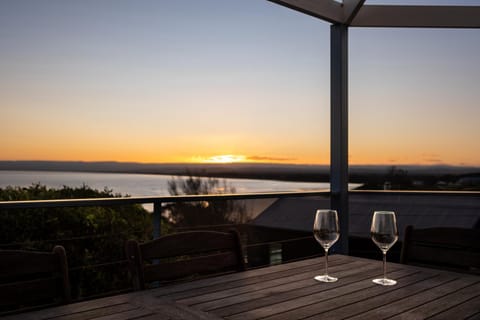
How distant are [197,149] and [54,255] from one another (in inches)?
225

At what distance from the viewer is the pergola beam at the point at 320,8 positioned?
3312 mm

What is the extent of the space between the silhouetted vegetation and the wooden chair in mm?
1791

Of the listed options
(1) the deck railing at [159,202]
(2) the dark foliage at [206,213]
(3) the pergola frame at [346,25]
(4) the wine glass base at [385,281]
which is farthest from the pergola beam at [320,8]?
(4) the wine glass base at [385,281]

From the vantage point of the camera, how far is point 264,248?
12.2 ft

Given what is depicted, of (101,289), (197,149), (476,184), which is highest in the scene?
(197,149)

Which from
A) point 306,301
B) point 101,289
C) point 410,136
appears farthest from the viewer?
point 410,136

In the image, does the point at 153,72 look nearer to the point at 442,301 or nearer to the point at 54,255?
the point at 54,255

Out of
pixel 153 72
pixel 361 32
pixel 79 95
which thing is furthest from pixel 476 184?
pixel 79 95

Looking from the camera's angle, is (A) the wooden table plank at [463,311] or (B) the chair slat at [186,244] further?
(B) the chair slat at [186,244]

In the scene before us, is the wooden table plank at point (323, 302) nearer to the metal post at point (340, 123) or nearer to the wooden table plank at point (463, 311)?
the wooden table plank at point (463, 311)

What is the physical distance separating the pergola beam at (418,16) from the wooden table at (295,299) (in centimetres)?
262

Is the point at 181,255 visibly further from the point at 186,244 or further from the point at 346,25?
the point at 346,25

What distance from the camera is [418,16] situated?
12.1 ft

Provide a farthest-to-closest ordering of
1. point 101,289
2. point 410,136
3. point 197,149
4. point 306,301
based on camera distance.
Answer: point 197,149, point 410,136, point 101,289, point 306,301
